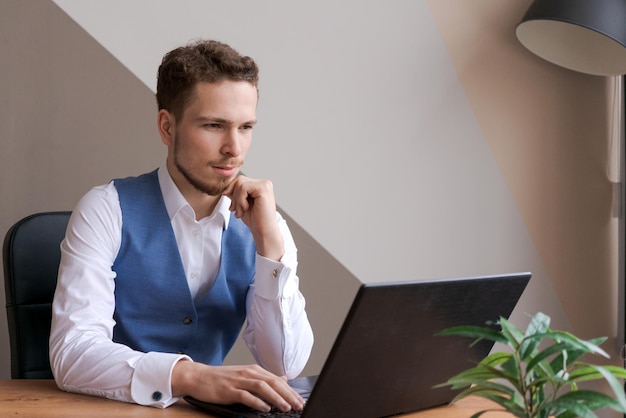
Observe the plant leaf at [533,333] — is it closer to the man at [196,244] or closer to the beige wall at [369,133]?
the man at [196,244]

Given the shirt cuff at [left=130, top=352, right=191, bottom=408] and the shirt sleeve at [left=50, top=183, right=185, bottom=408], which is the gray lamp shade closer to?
the shirt sleeve at [left=50, top=183, right=185, bottom=408]

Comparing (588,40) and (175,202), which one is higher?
(588,40)

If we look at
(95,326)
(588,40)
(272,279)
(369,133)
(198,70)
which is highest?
(588,40)

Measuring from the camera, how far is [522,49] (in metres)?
2.89

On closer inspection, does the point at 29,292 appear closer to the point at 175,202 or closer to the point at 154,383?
the point at 175,202

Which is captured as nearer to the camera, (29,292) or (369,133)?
(29,292)

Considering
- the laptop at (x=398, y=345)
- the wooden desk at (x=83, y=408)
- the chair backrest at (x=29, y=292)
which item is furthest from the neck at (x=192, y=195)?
the laptop at (x=398, y=345)

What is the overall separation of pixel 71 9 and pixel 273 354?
1335 millimetres

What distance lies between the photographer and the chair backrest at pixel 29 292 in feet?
6.03

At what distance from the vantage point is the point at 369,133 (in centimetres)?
279

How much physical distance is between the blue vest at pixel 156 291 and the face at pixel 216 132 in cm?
13

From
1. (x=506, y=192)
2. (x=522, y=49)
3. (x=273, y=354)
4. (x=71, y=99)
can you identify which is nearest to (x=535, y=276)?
(x=506, y=192)

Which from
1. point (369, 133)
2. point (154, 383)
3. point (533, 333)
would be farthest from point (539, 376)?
point (369, 133)

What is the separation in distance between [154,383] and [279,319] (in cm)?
46
